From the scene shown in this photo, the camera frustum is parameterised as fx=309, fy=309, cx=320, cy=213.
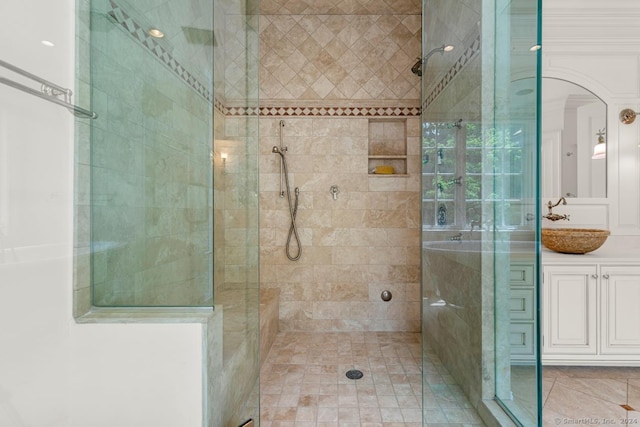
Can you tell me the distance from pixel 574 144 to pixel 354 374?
242cm

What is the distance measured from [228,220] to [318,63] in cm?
225

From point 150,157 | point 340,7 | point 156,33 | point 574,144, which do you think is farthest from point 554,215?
point 156,33

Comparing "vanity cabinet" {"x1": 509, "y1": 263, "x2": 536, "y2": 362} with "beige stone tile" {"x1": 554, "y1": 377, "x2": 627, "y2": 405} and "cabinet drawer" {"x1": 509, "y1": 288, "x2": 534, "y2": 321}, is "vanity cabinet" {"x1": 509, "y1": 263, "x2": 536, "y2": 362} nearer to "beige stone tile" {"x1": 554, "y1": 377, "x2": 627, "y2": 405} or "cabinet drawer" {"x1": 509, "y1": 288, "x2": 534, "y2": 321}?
"cabinet drawer" {"x1": 509, "y1": 288, "x2": 534, "y2": 321}

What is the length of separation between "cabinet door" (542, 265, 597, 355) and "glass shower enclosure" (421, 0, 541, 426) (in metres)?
0.76

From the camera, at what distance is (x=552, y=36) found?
7.98 ft

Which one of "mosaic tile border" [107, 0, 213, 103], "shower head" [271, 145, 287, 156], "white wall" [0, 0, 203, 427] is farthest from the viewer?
"shower head" [271, 145, 287, 156]

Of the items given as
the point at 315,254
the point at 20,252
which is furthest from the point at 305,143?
the point at 20,252

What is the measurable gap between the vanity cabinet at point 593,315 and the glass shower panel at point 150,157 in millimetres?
2128

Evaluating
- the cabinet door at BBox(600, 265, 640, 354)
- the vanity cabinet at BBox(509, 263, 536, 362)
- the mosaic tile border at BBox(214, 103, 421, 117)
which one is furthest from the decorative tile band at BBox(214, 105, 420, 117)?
the vanity cabinet at BBox(509, 263, 536, 362)

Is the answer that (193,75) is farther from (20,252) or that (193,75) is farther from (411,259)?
(411,259)

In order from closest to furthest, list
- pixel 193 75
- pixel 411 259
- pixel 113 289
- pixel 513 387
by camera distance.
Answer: pixel 113 289 < pixel 513 387 < pixel 193 75 < pixel 411 259

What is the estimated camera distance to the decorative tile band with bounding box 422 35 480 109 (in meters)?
1.64

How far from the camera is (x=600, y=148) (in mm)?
2398

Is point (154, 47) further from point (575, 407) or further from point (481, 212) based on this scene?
point (575, 407)
